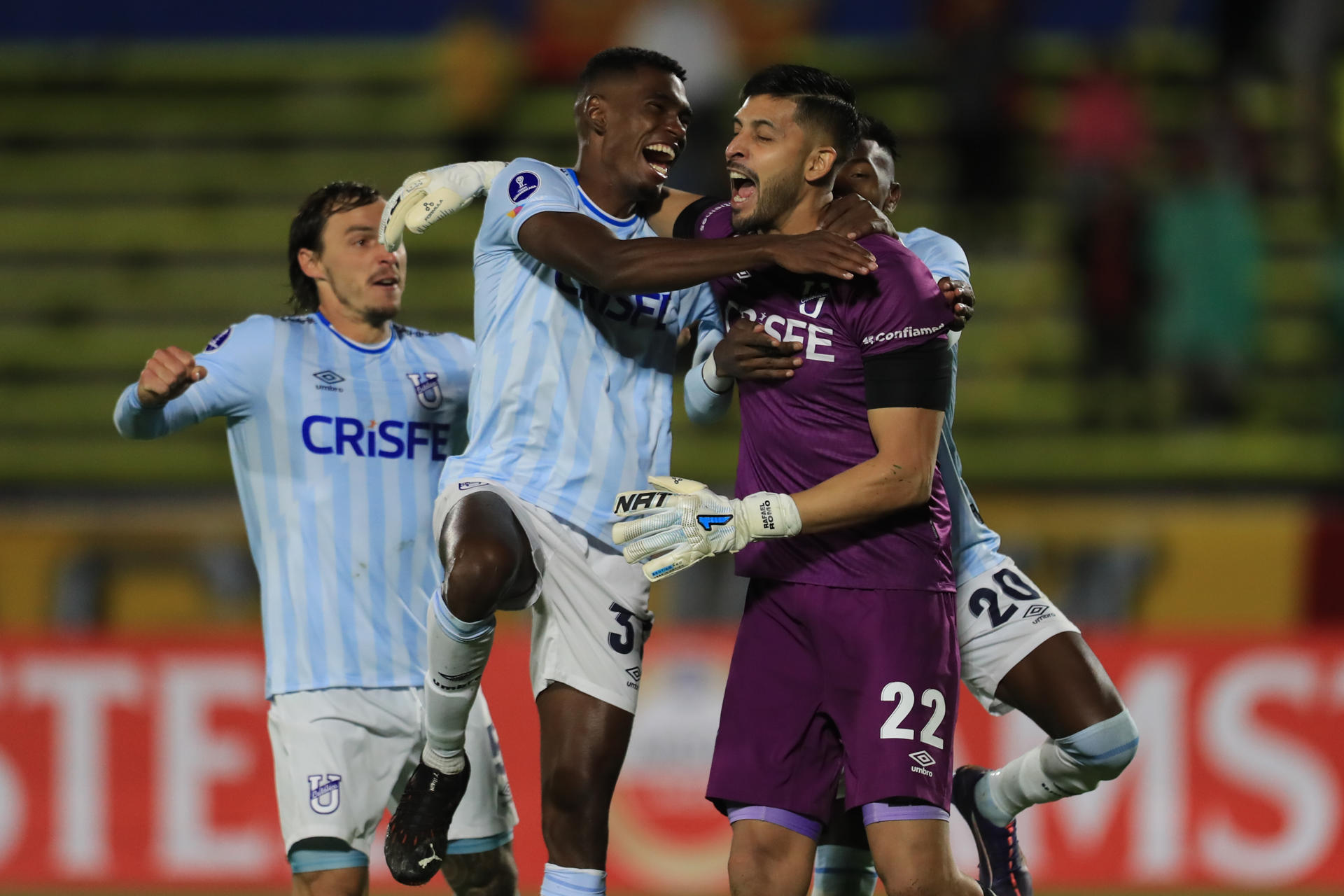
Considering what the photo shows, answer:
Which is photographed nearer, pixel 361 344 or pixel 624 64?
pixel 624 64

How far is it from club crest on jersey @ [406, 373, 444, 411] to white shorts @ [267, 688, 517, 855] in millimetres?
849

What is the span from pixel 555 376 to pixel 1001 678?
152 cm

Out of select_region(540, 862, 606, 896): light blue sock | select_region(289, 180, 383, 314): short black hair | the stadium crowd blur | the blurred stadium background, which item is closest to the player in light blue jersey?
select_region(540, 862, 606, 896): light blue sock

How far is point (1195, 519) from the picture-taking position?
940 cm

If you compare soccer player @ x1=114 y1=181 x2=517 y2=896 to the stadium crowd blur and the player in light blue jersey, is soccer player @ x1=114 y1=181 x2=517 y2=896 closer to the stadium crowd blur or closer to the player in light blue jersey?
the player in light blue jersey

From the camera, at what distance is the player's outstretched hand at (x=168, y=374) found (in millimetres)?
4770

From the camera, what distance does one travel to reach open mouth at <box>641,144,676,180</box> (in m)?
4.70

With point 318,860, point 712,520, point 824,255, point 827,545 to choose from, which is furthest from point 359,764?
point 824,255

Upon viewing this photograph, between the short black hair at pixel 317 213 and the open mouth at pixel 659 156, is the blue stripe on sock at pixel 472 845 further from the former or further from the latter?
the open mouth at pixel 659 156

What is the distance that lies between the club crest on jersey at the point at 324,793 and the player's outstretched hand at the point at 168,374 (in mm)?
1153

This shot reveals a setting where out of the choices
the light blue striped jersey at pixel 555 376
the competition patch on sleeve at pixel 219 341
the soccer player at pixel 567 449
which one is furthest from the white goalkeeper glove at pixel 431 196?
the competition patch on sleeve at pixel 219 341

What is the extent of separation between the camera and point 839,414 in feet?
14.5

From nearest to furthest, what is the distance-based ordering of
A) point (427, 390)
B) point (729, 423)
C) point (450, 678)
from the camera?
point (450, 678) → point (427, 390) → point (729, 423)

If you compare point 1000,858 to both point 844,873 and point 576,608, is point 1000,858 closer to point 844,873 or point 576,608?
point 844,873
